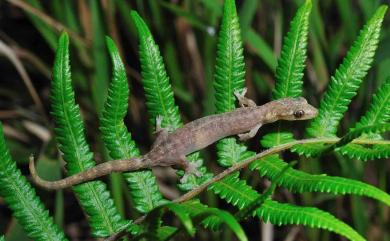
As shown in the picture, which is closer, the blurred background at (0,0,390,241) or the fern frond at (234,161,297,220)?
the fern frond at (234,161,297,220)

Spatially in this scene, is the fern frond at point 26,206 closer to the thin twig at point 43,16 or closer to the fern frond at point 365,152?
the fern frond at point 365,152

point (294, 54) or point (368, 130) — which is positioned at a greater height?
point (294, 54)

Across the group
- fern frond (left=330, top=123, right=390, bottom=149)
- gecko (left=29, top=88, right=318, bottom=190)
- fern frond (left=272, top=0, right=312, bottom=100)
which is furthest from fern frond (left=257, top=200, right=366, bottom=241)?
gecko (left=29, top=88, right=318, bottom=190)

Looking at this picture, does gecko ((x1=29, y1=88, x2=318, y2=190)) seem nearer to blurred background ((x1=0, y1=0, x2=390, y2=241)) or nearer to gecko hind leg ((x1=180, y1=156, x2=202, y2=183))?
gecko hind leg ((x1=180, y1=156, x2=202, y2=183))

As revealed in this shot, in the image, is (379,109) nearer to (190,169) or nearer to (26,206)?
(190,169)

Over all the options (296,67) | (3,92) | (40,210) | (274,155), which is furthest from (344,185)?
(3,92)

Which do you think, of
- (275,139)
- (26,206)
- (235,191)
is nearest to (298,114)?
(275,139)
